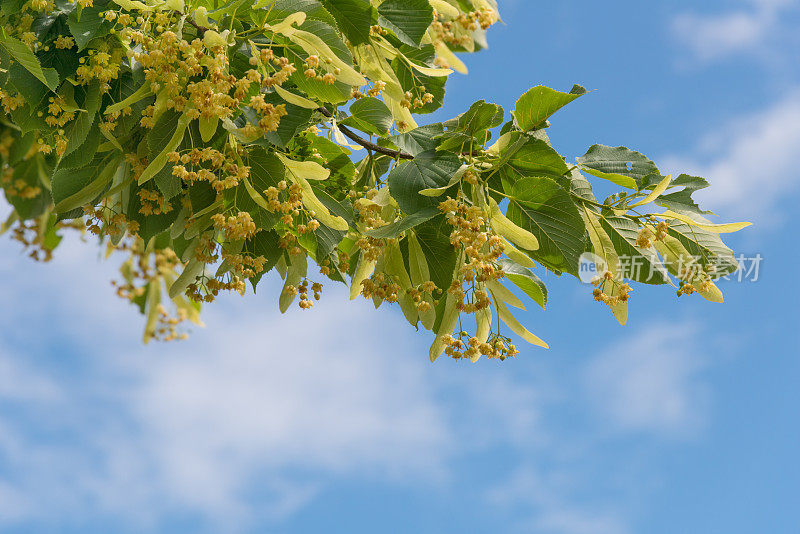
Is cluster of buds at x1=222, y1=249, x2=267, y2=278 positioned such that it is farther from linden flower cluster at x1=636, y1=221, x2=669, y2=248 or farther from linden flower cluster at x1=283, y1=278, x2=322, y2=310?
linden flower cluster at x1=636, y1=221, x2=669, y2=248

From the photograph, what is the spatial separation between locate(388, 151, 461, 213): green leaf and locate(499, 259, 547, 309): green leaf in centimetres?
30

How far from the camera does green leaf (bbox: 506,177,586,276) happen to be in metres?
1.50

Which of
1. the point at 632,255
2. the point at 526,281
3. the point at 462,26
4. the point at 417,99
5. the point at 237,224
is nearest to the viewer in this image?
the point at 237,224

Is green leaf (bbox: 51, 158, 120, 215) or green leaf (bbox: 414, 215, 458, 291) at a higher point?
green leaf (bbox: 51, 158, 120, 215)

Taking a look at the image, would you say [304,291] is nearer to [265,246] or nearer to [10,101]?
[265,246]

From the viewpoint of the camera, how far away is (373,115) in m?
1.71

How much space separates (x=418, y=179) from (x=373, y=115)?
27 centimetres

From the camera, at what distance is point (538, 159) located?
1.56 metres

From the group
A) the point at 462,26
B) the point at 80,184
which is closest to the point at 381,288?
the point at 80,184

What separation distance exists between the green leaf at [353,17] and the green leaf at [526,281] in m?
0.62

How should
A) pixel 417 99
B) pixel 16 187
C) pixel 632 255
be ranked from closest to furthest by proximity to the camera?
1. pixel 16 187
2. pixel 632 255
3. pixel 417 99

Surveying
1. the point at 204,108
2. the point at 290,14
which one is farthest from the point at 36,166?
the point at 290,14

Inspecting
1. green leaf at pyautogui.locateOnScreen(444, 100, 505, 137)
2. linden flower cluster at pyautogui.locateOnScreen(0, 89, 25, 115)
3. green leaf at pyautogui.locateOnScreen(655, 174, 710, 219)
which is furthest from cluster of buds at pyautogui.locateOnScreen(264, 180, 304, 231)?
green leaf at pyautogui.locateOnScreen(655, 174, 710, 219)

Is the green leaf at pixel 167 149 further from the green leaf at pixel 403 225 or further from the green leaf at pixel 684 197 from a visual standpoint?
the green leaf at pixel 684 197
